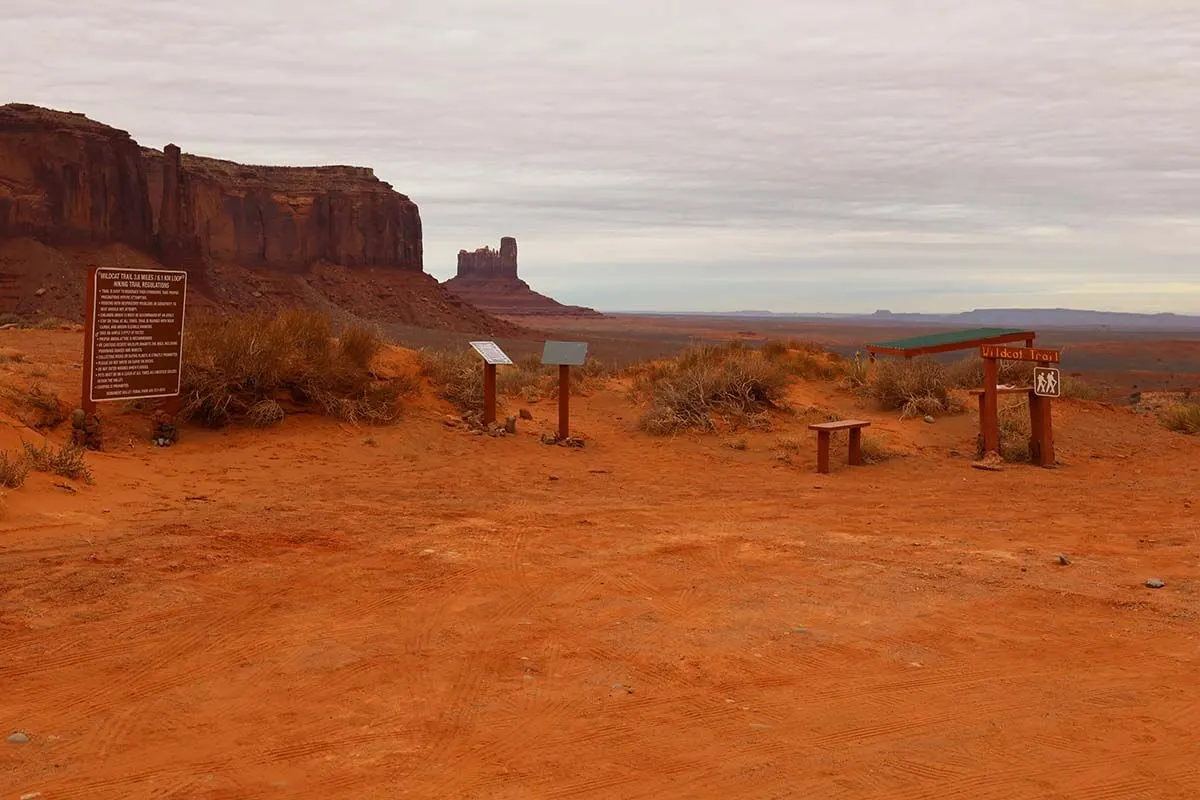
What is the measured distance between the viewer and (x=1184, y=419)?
17.4 m

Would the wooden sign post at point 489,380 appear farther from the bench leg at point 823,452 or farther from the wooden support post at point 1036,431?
the wooden support post at point 1036,431

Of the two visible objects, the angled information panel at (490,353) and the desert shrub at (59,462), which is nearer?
the desert shrub at (59,462)

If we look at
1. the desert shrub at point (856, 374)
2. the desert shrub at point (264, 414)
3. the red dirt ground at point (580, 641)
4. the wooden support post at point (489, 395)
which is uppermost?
the desert shrub at point (856, 374)

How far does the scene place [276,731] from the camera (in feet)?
14.6

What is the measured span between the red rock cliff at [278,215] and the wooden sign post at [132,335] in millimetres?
59255

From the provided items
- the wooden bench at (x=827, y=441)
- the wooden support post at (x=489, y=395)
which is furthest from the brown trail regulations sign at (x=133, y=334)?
the wooden bench at (x=827, y=441)

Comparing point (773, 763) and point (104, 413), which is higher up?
point (104, 413)

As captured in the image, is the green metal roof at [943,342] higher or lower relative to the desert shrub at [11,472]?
higher

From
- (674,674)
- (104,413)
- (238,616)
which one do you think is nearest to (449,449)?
(104,413)

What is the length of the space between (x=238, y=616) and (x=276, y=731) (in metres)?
1.76

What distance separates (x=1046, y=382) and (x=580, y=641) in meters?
9.86

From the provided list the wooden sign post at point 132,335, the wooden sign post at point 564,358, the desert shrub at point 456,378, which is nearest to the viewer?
the wooden sign post at point 132,335

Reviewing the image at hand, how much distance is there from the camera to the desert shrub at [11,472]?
8258 millimetres

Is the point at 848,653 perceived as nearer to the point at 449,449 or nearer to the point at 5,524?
the point at 5,524
